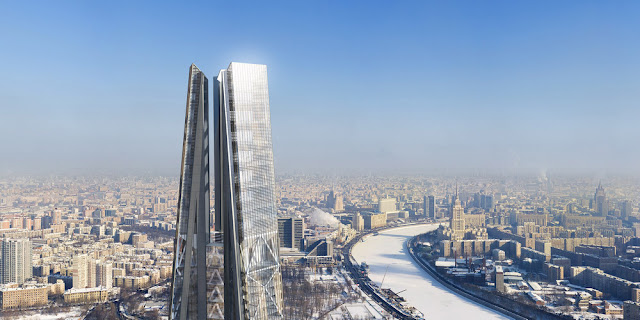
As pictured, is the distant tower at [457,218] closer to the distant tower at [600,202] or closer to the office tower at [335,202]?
the distant tower at [600,202]

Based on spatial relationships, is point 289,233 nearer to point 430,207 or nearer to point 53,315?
point 53,315

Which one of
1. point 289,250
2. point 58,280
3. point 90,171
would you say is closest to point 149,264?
point 58,280

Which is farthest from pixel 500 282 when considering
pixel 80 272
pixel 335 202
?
pixel 335 202

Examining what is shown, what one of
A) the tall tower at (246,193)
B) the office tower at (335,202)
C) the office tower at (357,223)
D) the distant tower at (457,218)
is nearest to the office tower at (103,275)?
the tall tower at (246,193)

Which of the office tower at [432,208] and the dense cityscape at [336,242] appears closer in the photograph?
the dense cityscape at [336,242]

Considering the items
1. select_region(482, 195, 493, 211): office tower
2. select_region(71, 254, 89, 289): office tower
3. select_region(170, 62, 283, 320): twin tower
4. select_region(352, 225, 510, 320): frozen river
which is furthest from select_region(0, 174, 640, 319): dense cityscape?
select_region(170, 62, 283, 320): twin tower

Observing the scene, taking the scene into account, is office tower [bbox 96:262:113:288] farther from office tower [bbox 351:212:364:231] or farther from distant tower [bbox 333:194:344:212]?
distant tower [bbox 333:194:344:212]

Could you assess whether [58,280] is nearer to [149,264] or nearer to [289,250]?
[149,264]
